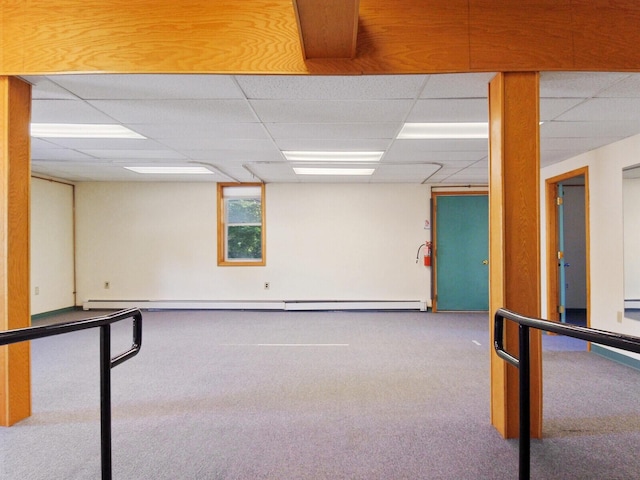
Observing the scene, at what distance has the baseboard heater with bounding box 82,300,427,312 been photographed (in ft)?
20.6

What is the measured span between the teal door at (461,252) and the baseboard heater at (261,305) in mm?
585

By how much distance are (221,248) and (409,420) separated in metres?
4.86

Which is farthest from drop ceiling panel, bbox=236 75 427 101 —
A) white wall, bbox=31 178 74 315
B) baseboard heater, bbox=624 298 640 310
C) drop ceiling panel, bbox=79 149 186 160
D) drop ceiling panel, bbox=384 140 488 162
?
white wall, bbox=31 178 74 315

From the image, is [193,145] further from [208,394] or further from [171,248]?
[171,248]

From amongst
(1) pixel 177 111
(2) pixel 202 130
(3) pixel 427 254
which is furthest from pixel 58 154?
(3) pixel 427 254

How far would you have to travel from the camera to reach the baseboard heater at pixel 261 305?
248 inches

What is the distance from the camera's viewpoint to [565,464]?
1.97 m

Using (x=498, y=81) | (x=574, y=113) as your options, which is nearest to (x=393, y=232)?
(x=574, y=113)

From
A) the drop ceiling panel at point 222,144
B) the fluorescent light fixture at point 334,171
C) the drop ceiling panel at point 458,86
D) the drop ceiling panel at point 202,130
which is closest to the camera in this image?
the drop ceiling panel at point 458,86

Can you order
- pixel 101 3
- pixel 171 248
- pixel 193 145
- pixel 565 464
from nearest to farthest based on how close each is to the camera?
pixel 565 464, pixel 101 3, pixel 193 145, pixel 171 248

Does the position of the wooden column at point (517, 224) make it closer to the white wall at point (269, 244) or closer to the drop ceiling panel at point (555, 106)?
the drop ceiling panel at point (555, 106)

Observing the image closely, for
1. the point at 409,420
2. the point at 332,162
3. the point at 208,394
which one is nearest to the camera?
the point at 409,420

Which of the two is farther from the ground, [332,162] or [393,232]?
[332,162]

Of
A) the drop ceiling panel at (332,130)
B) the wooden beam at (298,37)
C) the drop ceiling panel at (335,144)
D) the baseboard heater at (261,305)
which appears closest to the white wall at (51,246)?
the baseboard heater at (261,305)
